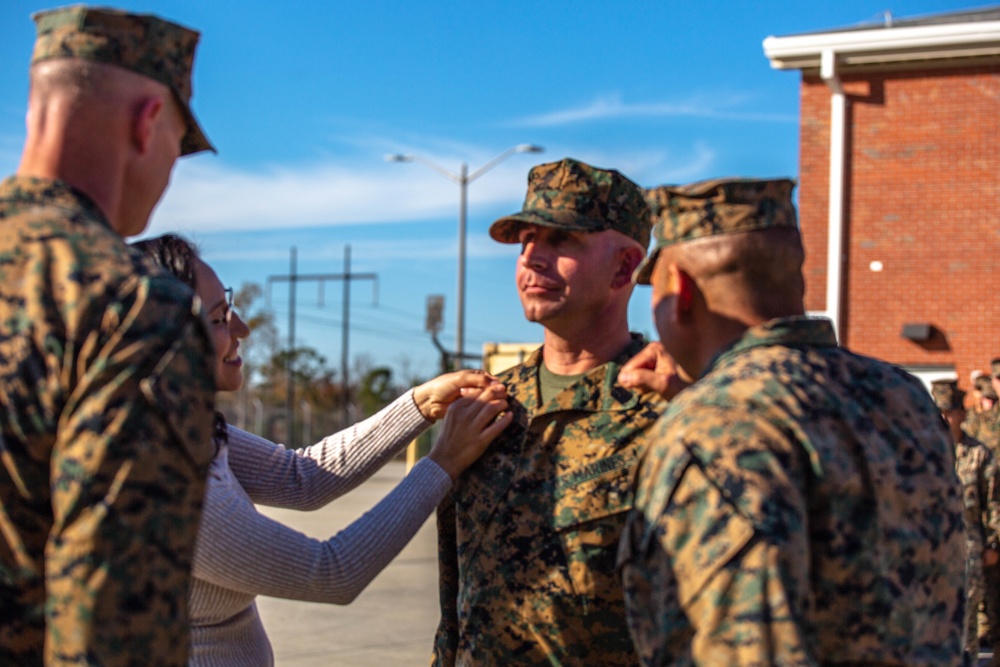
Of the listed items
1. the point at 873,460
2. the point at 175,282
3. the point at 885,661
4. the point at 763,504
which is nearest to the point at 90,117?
the point at 175,282

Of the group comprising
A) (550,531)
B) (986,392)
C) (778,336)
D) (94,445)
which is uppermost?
(778,336)

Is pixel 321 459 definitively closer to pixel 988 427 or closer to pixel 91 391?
pixel 91 391

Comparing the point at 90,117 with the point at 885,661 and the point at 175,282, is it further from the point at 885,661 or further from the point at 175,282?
the point at 885,661

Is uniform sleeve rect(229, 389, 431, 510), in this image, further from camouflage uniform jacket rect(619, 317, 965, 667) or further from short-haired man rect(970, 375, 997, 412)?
short-haired man rect(970, 375, 997, 412)

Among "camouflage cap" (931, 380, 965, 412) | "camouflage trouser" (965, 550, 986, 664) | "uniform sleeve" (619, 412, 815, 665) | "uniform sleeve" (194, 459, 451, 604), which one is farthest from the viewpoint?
"camouflage cap" (931, 380, 965, 412)

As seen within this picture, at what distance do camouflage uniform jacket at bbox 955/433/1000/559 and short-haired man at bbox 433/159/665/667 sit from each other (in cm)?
536

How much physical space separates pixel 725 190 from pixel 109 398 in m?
1.29

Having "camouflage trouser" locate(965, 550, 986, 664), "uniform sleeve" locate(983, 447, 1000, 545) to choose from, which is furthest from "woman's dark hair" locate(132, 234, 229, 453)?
"uniform sleeve" locate(983, 447, 1000, 545)

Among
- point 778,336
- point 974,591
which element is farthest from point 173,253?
point 974,591

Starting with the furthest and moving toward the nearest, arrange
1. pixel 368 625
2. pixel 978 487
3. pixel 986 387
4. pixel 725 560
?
pixel 986 387 → pixel 368 625 → pixel 978 487 → pixel 725 560

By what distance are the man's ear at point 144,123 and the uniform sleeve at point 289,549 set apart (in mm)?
898

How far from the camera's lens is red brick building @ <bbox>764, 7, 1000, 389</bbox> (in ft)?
49.5

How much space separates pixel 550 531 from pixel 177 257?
1289 mm

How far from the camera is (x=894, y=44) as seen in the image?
1512 cm
